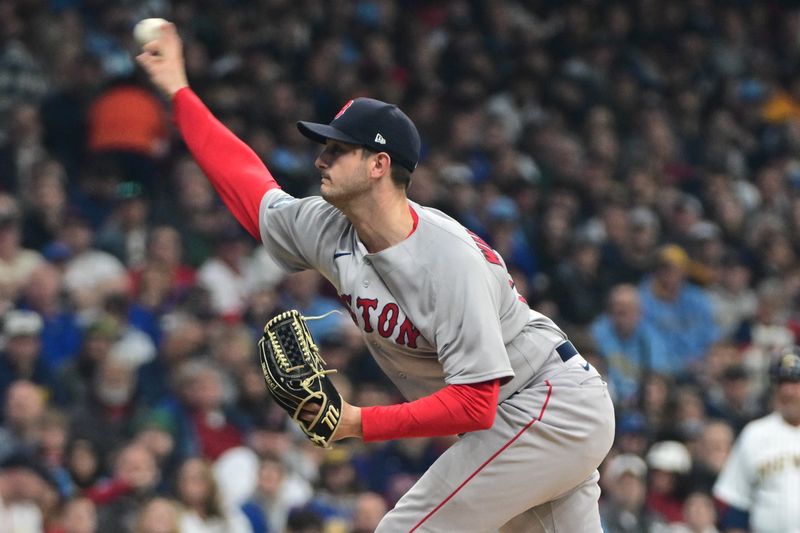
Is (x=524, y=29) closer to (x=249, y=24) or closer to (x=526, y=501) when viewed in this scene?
(x=249, y=24)

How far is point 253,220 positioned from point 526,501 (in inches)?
48.4

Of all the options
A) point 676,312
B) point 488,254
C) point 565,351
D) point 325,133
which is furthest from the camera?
point 676,312

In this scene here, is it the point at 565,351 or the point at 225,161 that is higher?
the point at 225,161

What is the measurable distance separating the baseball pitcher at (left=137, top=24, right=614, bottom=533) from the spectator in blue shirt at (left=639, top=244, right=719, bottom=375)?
5825mm

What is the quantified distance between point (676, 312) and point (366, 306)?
647cm

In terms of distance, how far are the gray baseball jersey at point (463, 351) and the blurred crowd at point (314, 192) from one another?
8.96ft

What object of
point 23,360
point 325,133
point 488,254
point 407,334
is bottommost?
point 23,360

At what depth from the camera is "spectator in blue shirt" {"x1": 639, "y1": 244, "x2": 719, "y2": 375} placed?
1008 cm

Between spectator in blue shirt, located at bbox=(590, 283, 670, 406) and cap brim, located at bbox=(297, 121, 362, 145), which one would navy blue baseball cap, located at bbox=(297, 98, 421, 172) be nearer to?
cap brim, located at bbox=(297, 121, 362, 145)

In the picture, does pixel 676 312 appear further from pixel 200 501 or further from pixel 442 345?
pixel 442 345

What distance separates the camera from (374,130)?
404 centimetres

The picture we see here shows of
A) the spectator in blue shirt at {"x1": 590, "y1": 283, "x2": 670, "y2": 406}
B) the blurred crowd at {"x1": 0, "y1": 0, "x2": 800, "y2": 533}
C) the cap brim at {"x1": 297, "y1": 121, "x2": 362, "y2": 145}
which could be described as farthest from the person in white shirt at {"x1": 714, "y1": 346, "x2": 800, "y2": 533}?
the cap brim at {"x1": 297, "y1": 121, "x2": 362, "y2": 145}

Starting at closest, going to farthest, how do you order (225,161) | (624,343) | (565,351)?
1. (565,351)
2. (225,161)
3. (624,343)

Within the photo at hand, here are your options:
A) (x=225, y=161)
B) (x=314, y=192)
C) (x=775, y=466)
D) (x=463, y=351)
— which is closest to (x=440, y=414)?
(x=463, y=351)
